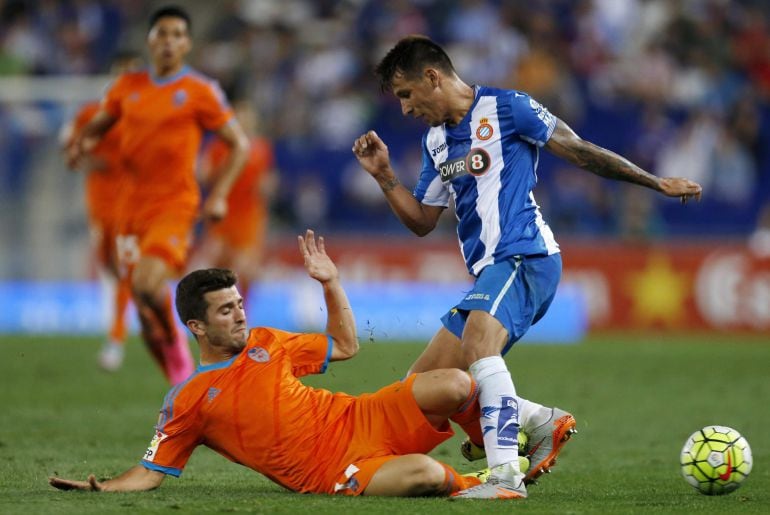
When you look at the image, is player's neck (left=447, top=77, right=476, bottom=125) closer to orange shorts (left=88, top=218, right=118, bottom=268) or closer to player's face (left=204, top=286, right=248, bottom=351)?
player's face (left=204, top=286, right=248, bottom=351)

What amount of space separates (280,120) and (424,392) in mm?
15774

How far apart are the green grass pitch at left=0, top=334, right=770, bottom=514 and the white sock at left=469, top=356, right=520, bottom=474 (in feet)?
0.85

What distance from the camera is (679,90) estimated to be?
70.7 ft

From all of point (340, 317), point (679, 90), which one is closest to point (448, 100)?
point (340, 317)

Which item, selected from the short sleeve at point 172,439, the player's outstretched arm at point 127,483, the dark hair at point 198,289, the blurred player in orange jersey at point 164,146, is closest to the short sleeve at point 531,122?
the dark hair at point 198,289

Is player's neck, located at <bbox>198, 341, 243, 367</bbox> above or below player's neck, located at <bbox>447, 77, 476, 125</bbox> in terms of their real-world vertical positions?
below

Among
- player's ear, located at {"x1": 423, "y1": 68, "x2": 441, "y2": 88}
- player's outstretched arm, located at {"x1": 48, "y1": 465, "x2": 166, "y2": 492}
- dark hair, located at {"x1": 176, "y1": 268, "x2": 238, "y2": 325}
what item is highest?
player's ear, located at {"x1": 423, "y1": 68, "x2": 441, "y2": 88}

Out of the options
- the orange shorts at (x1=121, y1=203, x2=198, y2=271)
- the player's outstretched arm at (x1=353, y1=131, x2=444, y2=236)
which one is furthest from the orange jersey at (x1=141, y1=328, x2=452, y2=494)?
the orange shorts at (x1=121, y1=203, x2=198, y2=271)

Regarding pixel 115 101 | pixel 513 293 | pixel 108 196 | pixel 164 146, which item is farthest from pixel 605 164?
pixel 108 196

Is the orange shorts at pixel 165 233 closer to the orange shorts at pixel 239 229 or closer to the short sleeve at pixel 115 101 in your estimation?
the short sleeve at pixel 115 101

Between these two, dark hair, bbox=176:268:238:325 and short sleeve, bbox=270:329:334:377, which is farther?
short sleeve, bbox=270:329:334:377

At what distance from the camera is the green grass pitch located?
236 inches

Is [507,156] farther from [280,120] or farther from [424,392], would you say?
[280,120]

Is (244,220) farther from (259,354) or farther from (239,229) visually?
A: (259,354)
